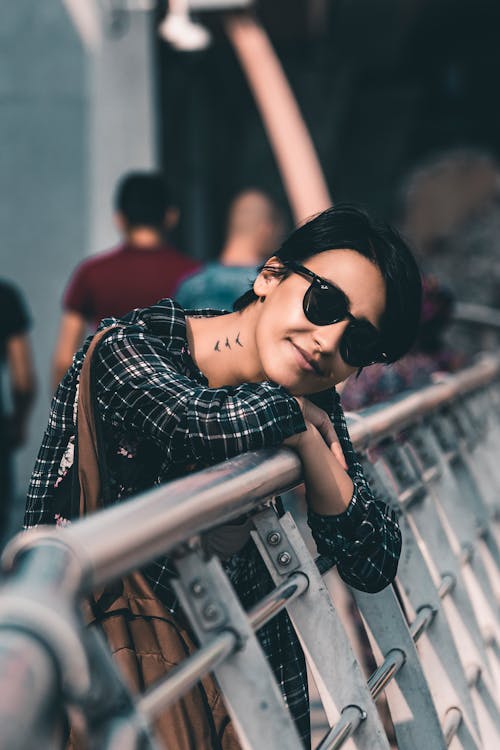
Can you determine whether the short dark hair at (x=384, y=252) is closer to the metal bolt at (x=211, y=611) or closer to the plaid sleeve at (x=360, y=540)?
the plaid sleeve at (x=360, y=540)

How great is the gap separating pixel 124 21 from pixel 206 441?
6834 millimetres

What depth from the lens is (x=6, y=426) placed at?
15.1ft

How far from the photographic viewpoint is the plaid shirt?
1.75 metres

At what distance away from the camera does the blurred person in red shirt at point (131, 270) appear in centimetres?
409

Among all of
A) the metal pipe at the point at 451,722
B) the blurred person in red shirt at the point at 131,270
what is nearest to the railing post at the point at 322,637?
the metal pipe at the point at 451,722

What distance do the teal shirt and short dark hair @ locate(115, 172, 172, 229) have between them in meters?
0.62

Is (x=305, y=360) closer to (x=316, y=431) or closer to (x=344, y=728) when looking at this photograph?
(x=316, y=431)

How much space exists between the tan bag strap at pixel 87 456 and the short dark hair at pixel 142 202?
261cm

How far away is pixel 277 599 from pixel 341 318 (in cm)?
55

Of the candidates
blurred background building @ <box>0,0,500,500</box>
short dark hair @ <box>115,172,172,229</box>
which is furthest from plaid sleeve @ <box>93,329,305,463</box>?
blurred background building @ <box>0,0,500,500</box>

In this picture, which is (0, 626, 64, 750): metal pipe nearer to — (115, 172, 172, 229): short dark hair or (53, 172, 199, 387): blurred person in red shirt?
(53, 172, 199, 387): blurred person in red shirt

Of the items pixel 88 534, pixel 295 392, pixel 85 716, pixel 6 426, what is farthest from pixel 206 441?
pixel 6 426

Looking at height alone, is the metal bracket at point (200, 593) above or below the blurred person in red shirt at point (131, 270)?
below

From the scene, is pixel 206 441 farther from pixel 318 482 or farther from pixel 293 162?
pixel 293 162
